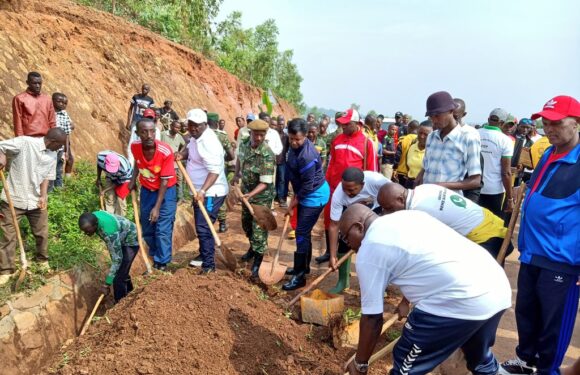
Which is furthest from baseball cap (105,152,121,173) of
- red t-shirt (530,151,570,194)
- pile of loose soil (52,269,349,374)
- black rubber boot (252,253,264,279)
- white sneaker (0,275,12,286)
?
red t-shirt (530,151,570,194)

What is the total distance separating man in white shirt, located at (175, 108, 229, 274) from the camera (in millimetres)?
4562

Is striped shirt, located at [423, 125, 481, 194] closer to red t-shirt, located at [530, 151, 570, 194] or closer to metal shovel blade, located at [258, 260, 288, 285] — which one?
red t-shirt, located at [530, 151, 570, 194]

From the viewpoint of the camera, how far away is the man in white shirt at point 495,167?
461 centimetres

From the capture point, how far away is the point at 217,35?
24.5m

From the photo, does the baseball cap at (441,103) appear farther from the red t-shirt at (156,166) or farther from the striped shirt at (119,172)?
the striped shirt at (119,172)

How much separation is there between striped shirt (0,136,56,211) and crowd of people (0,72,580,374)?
0.01 meters

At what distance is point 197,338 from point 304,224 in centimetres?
190

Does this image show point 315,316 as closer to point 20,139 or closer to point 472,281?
point 472,281

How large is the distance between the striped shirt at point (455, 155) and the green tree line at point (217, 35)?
540 inches

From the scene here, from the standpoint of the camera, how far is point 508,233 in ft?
10.6

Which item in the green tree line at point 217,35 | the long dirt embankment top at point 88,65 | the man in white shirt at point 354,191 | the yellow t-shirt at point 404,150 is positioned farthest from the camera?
the green tree line at point 217,35

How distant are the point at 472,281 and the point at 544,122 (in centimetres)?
142

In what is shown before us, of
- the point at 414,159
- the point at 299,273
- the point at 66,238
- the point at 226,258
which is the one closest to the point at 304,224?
the point at 299,273

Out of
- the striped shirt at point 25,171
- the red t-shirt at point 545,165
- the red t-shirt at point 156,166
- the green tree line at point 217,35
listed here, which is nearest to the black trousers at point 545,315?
the red t-shirt at point 545,165
